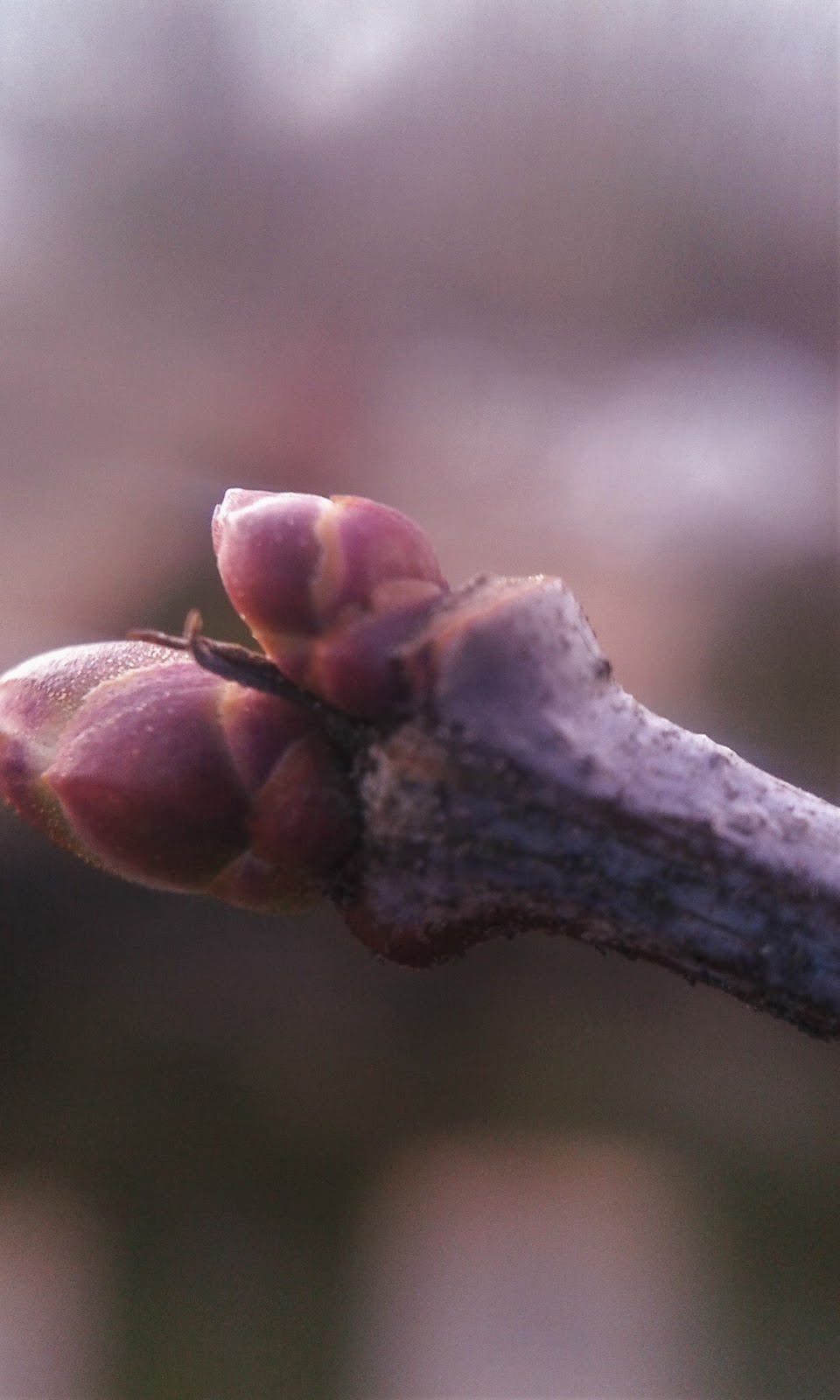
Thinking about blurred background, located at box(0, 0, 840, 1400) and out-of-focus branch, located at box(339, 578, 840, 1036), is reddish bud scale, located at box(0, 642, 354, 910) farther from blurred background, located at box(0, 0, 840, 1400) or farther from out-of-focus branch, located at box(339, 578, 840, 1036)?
blurred background, located at box(0, 0, 840, 1400)

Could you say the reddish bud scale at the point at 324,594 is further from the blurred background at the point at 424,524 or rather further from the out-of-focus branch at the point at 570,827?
the blurred background at the point at 424,524

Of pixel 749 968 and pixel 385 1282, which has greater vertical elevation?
pixel 749 968

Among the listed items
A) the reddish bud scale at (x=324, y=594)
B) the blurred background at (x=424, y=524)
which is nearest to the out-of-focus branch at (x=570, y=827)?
the reddish bud scale at (x=324, y=594)

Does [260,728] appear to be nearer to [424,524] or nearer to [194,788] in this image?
[194,788]

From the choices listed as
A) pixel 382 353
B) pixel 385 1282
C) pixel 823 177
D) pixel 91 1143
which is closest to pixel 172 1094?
pixel 91 1143

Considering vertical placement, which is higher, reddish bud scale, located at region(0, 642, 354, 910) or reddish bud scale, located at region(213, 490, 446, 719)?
reddish bud scale, located at region(213, 490, 446, 719)

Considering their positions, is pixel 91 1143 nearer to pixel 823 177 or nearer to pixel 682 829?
pixel 682 829

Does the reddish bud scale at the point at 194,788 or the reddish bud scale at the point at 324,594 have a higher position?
the reddish bud scale at the point at 324,594

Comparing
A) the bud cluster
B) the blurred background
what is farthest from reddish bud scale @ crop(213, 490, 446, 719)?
the blurred background
